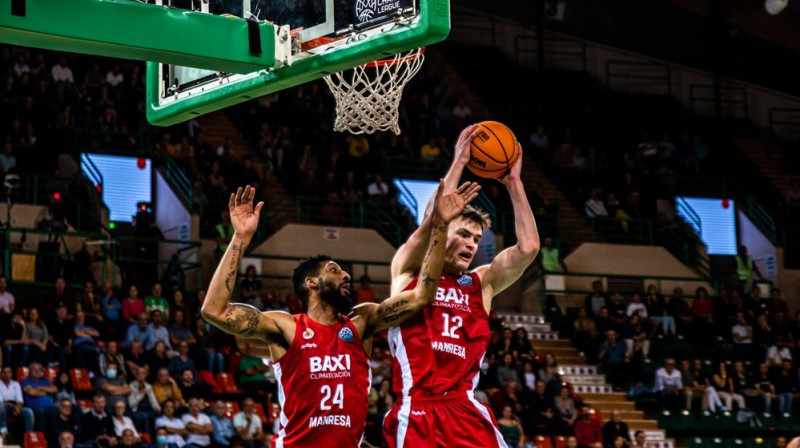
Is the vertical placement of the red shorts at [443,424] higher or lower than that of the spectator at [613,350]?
lower

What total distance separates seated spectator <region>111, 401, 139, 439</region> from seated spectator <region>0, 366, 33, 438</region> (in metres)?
0.91

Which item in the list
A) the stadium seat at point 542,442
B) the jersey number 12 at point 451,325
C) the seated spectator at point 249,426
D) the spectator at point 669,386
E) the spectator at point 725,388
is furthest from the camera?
the spectator at point 725,388

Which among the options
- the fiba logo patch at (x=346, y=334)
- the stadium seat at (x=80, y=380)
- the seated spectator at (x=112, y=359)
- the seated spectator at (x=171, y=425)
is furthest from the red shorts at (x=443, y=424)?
the stadium seat at (x=80, y=380)

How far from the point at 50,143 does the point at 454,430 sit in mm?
14296

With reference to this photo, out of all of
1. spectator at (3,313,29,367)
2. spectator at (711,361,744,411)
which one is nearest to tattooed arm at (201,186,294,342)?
spectator at (3,313,29,367)

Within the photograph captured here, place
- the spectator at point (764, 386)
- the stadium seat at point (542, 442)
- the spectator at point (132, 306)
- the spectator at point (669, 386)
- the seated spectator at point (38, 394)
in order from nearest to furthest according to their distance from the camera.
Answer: the seated spectator at point (38, 394), the spectator at point (132, 306), the stadium seat at point (542, 442), the spectator at point (669, 386), the spectator at point (764, 386)

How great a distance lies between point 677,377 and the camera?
19.5m

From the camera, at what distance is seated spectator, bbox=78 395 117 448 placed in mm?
13766

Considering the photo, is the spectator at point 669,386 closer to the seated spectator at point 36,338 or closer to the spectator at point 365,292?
the spectator at point 365,292

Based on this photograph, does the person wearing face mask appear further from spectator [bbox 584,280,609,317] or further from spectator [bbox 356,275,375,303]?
spectator [bbox 584,280,609,317]

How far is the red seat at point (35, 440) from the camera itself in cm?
1356

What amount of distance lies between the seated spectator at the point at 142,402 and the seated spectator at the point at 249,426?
95cm

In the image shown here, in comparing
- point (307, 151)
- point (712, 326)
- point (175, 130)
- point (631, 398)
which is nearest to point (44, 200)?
point (175, 130)

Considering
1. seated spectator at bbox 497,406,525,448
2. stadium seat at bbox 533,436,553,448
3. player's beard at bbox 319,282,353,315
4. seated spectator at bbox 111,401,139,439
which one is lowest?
stadium seat at bbox 533,436,553,448
